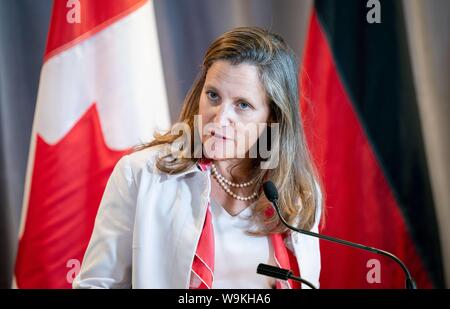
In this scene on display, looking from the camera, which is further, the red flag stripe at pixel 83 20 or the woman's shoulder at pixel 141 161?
the red flag stripe at pixel 83 20

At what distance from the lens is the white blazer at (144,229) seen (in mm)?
1241

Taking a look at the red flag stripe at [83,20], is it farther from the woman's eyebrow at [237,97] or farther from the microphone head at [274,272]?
the microphone head at [274,272]

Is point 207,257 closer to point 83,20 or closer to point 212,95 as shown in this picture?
point 212,95

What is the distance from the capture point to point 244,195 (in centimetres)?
142

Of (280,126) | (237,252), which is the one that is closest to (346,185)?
(280,126)

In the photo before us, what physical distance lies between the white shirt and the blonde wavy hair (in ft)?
0.12

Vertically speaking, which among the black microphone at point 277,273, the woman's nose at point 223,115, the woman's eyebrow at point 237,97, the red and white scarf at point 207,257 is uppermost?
the woman's eyebrow at point 237,97

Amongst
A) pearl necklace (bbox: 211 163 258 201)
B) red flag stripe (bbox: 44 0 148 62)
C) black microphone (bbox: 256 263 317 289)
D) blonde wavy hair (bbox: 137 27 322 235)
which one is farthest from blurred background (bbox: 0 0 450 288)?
black microphone (bbox: 256 263 317 289)

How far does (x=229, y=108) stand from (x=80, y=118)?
0.62 m

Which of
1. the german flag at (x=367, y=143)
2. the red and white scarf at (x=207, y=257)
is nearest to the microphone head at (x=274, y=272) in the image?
the red and white scarf at (x=207, y=257)

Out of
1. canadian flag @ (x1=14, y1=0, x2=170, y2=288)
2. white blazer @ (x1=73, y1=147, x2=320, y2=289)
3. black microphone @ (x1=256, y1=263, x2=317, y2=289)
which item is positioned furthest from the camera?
canadian flag @ (x1=14, y1=0, x2=170, y2=288)

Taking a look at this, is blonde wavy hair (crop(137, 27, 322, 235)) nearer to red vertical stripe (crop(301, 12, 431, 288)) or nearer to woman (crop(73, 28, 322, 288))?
woman (crop(73, 28, 322, 288))

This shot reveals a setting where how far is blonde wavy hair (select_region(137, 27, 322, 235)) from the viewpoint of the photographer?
4.34ft
